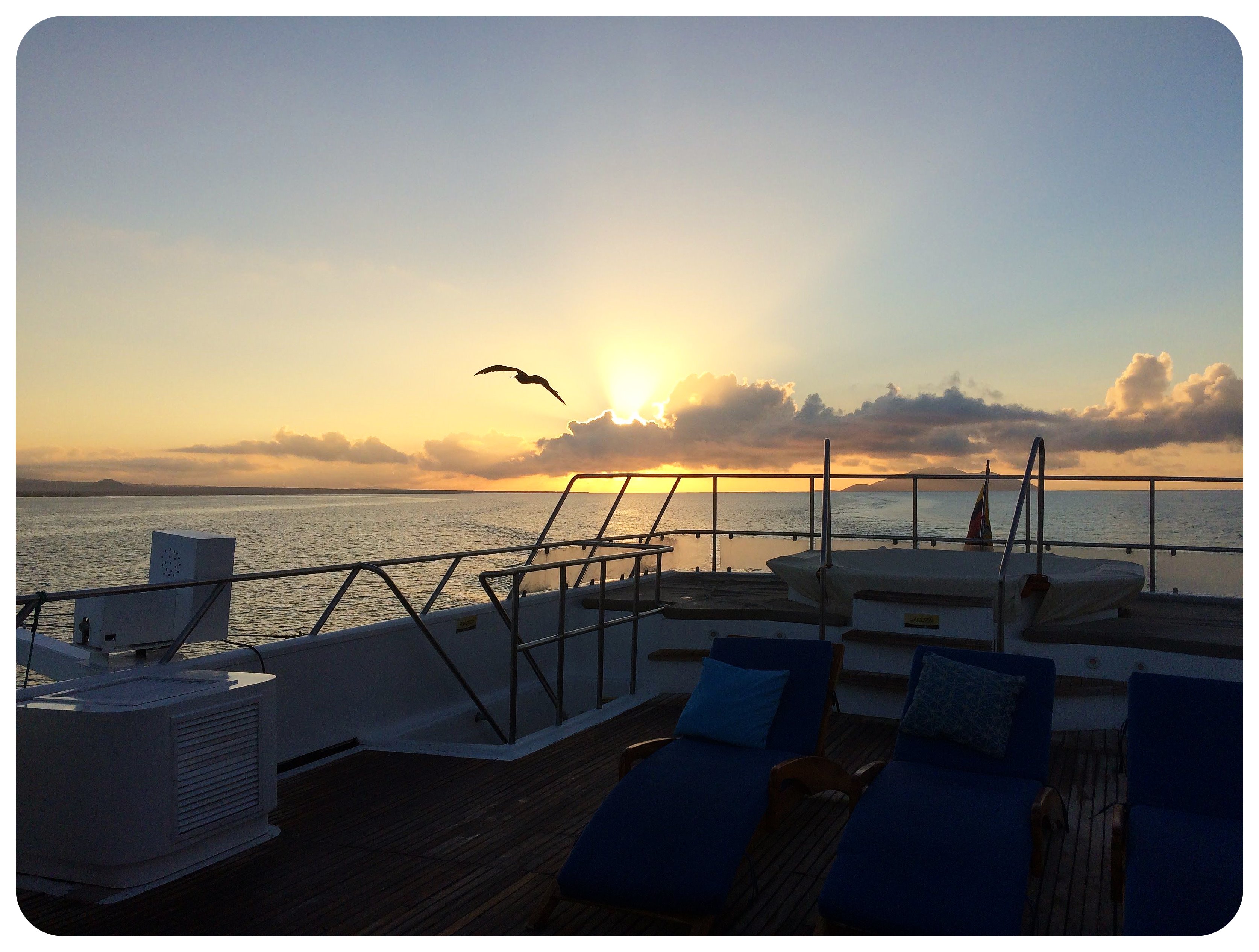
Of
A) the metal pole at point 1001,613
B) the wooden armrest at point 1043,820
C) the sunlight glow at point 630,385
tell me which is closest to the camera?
the wooden armrest at point 1043,820

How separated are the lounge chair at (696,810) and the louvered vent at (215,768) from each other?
4.61 ft

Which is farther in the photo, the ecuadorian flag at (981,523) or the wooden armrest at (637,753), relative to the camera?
the ecuadorian flag at (981,523)

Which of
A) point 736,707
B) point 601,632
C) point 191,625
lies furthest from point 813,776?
point 191,625

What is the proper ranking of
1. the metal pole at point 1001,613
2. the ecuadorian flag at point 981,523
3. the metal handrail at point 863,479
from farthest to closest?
the ecuadorian flag at point 981,523
the metal handrail at point 863,479
the metal pole at point 1001,613

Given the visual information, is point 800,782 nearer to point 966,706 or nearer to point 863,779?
point 863,779

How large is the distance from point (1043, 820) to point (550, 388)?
448 cm

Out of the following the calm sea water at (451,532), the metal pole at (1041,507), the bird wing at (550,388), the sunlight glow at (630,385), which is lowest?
the calm sea water at (451,532)

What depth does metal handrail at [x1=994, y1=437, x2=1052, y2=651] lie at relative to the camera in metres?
5.38

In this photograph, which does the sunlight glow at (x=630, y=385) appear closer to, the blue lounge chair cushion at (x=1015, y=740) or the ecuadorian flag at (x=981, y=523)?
the ecuadorian flag at (x=981, y=523)

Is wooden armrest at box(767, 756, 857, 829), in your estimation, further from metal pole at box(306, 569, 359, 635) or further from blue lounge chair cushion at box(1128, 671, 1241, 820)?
metal pole at box(306, 569, 359, 635)

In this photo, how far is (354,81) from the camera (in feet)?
19.3

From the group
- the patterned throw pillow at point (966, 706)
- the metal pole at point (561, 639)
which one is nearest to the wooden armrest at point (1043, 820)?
the patterned throw pillow at point (966, 706)

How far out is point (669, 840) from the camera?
9.56ft

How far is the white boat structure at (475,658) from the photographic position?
3133 mm
